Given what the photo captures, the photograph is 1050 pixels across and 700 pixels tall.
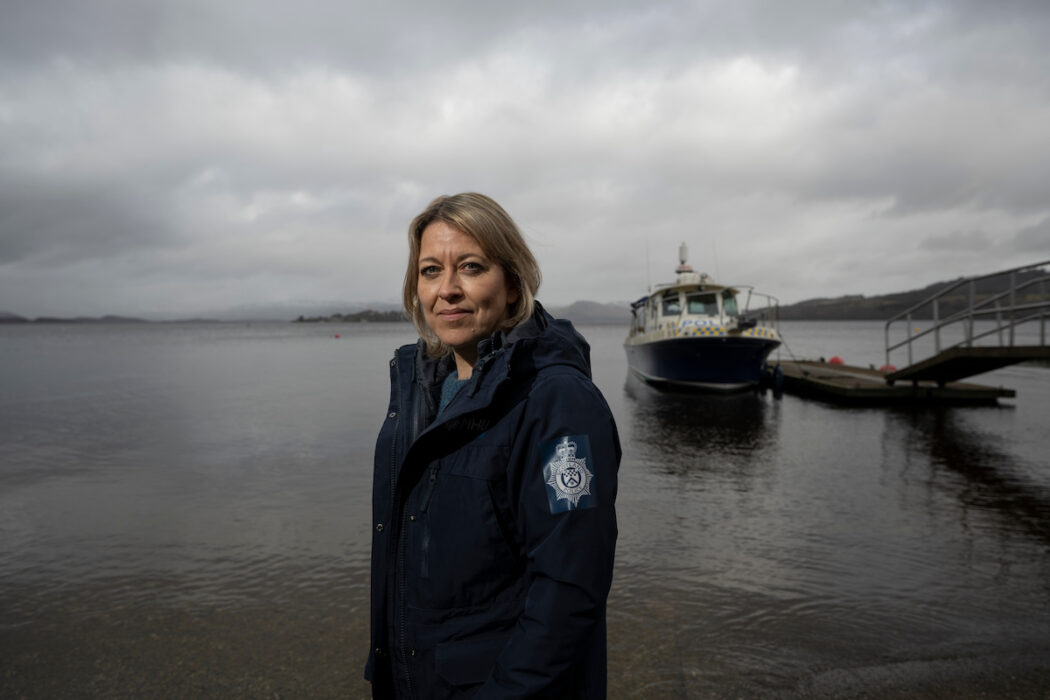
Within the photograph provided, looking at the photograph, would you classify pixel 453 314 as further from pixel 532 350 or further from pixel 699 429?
pixel 699 429

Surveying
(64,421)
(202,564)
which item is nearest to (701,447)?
(202,564)

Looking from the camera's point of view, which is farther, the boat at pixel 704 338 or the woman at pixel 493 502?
the boat at pixel 704 338

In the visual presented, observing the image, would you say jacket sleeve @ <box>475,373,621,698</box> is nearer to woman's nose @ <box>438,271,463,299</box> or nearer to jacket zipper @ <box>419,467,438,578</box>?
jacket zipper @ <box>419,467,438,578</box>

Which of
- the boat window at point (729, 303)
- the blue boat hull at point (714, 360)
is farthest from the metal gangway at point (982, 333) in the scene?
the boat window at point (729, 303)

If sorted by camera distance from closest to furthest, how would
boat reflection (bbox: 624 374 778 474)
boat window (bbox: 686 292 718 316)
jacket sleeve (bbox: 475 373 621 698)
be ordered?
jacket sleeve (bbox: 475 373 621 698) → boat reflection (bbox: 624 374 778 474) → boat window (bbox: 686 292 718 316)

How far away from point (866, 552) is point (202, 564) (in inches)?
236

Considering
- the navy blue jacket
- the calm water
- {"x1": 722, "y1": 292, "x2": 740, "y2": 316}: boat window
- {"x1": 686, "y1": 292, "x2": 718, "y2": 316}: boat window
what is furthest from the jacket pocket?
{"x1": 722, "y1": 292, "x2": 740, "y2": 316}: boat window

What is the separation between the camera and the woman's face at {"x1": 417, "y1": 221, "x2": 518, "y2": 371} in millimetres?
1775

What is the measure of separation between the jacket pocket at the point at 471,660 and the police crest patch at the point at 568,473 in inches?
17.5

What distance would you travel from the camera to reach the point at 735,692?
10.8 ft

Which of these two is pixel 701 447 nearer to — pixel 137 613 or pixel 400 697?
pixel 137 613

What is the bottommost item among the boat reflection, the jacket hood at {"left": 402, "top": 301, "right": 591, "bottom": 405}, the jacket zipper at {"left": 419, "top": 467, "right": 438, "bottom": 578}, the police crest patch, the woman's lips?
the boat reflection

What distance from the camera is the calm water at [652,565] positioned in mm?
3527

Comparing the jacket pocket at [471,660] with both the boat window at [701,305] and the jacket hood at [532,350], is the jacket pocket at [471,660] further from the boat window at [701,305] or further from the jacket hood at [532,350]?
the boat window at [701,305]
